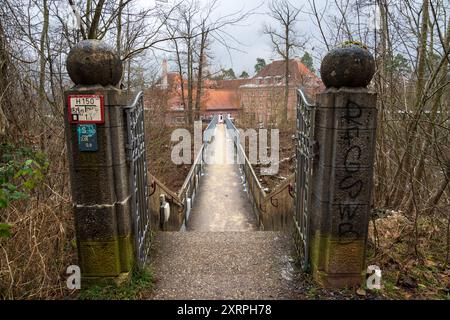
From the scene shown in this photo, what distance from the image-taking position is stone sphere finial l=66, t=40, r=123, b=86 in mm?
2420

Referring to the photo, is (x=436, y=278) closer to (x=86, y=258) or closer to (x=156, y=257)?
(x=156, y=257)

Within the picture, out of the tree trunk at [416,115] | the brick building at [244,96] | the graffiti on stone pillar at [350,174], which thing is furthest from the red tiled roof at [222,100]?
the graffiti on stone pillar at [350,174]

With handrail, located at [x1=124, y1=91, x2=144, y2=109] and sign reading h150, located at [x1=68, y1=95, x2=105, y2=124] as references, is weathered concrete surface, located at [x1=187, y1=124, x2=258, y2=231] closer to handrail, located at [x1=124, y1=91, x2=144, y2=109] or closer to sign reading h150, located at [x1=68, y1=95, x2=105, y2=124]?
handrail, located at [x1=124, y1=91, x2=144, y2=109]

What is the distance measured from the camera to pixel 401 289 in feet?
9.14

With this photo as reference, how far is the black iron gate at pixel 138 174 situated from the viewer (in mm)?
2754

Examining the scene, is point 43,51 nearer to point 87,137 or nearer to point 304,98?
point 87,137

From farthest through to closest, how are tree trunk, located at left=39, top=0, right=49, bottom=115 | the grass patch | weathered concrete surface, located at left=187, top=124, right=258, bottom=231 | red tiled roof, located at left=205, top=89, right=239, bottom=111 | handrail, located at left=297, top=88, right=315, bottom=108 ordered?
red tiled roof, located at left=205, top=89, right=239, bottom=111 → weathered concrete surface, located at left=187, top=124, right=258, bottom=231 → tree trunk, located at left=39, top=0, right=49, bottom=115 → handrail, located at left=297, top=88, right=315, bottom=108 → the grass patch

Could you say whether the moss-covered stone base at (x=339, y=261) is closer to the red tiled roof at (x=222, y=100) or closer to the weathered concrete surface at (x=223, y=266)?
the weathered concrete surface at (x=223, y=266)

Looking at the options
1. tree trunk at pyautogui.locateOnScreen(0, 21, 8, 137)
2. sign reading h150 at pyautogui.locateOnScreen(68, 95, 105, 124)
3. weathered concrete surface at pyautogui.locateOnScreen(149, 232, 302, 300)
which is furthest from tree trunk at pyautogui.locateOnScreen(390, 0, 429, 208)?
tree trunk at pyautogui.locateOnScreen(0, 21, 8, 137)

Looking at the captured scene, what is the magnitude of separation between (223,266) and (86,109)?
2226mm

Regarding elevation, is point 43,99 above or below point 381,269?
above

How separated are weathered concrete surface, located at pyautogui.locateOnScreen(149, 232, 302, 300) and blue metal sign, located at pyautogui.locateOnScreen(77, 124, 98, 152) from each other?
1.55 meters

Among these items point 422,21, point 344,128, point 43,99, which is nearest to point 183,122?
point 43,99

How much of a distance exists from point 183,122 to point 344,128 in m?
17.9
